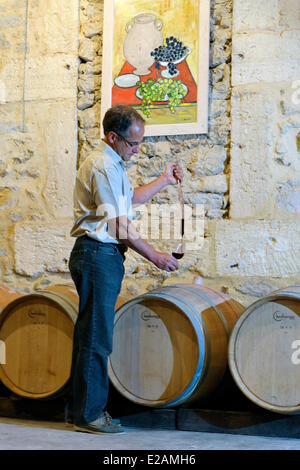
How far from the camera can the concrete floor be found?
2598mm

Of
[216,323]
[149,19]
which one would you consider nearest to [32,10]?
[149,19]

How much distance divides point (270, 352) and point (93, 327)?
83 centimetres

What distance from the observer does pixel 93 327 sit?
2.92 meters

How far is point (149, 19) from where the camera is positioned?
439 centimetres

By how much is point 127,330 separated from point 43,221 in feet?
5.07

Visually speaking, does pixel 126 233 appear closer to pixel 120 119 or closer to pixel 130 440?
pixel 120 119

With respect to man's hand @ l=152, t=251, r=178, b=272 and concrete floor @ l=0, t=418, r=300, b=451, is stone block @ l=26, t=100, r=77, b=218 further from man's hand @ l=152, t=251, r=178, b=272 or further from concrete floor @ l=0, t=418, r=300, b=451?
concrete floor @ l=0, t=418, r=300, b=451

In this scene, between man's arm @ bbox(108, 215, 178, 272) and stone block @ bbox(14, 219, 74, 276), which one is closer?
man's arm @ bbox(108, 215, 178, 272)

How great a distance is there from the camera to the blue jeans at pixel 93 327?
9.56 ft

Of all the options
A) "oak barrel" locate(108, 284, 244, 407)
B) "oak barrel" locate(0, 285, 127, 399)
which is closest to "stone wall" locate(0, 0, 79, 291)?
"oak barrel" locate(0, 285, 127, 399)

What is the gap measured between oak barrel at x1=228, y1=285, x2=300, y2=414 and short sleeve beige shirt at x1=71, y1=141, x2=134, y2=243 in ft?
2.47

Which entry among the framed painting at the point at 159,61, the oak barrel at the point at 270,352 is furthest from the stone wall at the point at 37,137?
the oak barrel at the point at 270,352

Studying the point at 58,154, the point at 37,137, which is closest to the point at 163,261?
the point at 58,154
